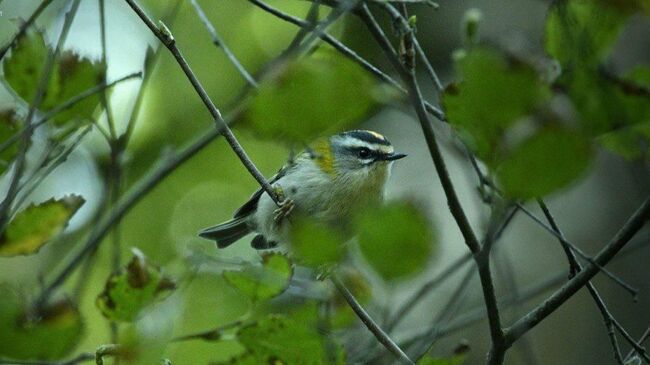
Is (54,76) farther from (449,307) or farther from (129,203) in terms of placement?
(449,307)

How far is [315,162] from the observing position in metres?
3.98

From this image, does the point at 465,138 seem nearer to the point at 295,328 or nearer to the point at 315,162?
the point at 295,328

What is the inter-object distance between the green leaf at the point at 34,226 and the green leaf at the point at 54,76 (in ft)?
0.78

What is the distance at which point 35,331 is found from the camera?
1845 millimetres

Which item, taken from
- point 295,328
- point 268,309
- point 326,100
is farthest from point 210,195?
point 326,100

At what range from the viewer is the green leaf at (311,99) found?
1121 mm

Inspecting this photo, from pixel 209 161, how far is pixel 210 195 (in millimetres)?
328

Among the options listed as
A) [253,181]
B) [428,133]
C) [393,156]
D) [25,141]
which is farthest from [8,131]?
[253,181]

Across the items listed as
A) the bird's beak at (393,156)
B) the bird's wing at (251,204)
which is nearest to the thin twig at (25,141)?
the bird's beak at (393,156)

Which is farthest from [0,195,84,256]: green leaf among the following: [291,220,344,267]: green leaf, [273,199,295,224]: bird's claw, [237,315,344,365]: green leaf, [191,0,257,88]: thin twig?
[273,199,295,224]: bird's claw

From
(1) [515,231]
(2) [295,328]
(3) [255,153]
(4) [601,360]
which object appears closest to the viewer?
(2) [295,328]

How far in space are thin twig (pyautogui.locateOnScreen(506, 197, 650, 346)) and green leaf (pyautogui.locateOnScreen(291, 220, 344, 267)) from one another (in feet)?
1.59

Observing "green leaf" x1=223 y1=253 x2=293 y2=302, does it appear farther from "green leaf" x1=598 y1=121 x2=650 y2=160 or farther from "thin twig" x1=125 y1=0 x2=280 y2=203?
"green leaf" x1=598 y1=121 x2=650 y2=160

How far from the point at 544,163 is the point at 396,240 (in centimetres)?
25
